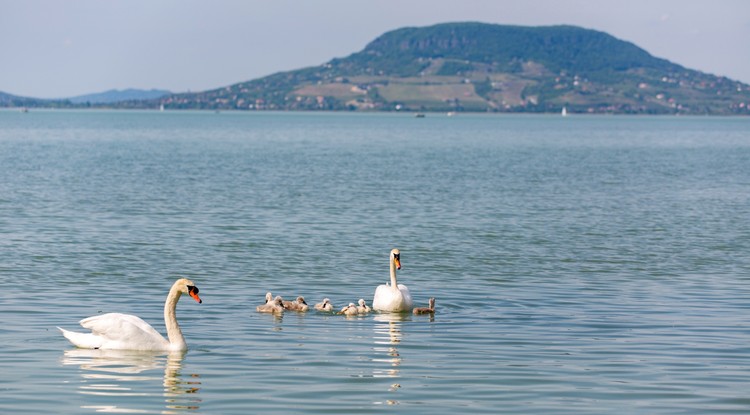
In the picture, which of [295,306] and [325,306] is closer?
[295,306]

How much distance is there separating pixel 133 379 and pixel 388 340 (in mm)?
5023

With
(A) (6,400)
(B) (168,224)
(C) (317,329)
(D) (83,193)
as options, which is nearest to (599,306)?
(C) (317,329)

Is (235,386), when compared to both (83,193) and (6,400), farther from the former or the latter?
(83,193)

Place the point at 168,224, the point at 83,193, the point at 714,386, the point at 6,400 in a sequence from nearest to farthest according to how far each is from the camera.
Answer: the point at 6,400 → the point at 714,386 → the point at 168,224 → the point at 83,193

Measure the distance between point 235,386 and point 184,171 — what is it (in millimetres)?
60241

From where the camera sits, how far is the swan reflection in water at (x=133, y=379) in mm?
15539

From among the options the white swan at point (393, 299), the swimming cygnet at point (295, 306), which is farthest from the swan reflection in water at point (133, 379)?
the white swan at point (393, 299)

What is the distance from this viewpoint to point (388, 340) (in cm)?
2048

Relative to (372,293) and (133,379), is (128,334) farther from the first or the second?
(372,293)

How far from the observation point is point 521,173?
77.3 metres

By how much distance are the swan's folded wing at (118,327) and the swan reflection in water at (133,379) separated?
0.98 feet

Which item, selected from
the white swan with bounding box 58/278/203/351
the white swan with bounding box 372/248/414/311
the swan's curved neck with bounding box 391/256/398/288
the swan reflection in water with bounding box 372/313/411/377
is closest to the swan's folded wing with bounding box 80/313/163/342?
the white swan with bounding box 58/278/203/351

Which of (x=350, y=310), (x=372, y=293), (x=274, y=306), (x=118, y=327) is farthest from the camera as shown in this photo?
(x=372, y=293)

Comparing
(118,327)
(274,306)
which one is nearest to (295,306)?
(274,306)
